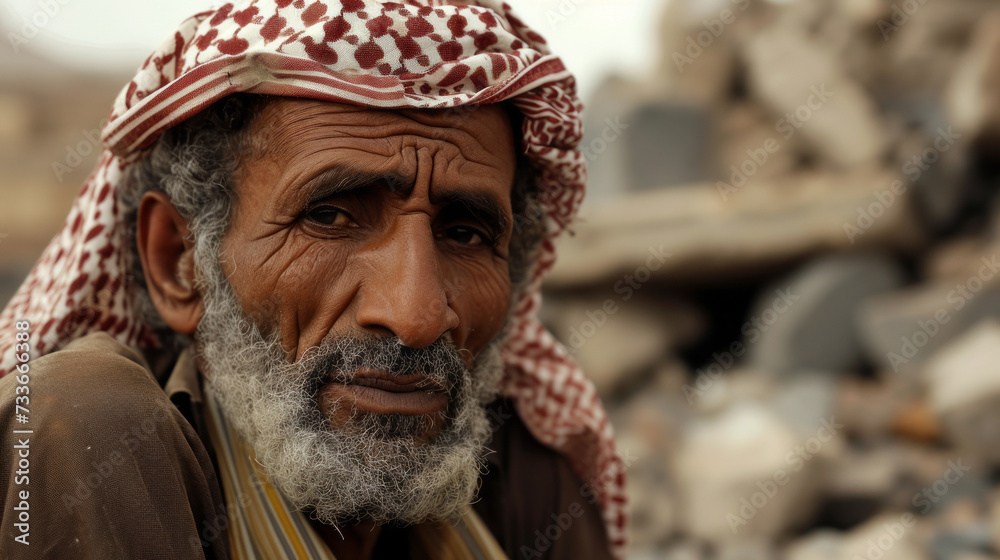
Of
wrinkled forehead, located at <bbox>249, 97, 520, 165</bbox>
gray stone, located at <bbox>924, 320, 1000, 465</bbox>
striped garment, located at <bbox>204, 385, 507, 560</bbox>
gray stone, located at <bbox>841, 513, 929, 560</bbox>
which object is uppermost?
→ wrinkled forehead, located at <bbox>249, 97, 520, 165</bbox>

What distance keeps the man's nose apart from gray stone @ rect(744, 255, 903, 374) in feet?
17.5

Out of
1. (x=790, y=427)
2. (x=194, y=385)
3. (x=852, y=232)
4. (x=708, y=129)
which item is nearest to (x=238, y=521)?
(x=194, y=385)

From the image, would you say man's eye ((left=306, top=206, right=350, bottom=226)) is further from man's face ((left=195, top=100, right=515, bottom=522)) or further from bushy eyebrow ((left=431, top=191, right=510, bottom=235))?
bushy eyebrow ((left=431, top=191, right=510, bottom=235))

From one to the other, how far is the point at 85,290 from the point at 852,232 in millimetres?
6294

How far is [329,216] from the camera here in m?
1.85

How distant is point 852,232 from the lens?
6.68 meters

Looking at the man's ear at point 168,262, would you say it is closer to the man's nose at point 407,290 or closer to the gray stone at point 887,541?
the man's nose at point 407,290

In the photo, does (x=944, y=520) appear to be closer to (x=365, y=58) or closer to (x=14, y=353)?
(x=365, y=58)

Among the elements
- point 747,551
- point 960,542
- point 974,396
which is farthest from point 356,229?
point 974,396

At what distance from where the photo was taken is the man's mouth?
1759 millimetres

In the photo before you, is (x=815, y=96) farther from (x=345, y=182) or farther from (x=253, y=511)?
(x=253, y=511)

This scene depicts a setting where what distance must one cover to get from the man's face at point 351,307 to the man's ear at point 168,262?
0.35ft

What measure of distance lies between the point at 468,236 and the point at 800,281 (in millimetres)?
5478

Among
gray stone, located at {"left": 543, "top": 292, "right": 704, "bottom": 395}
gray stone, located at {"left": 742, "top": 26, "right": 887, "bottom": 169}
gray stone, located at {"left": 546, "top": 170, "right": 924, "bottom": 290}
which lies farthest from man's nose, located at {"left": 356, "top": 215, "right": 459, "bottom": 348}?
gray stone, located at {"left": 742, "top": 26, "right": 887, "bottom": 169}
